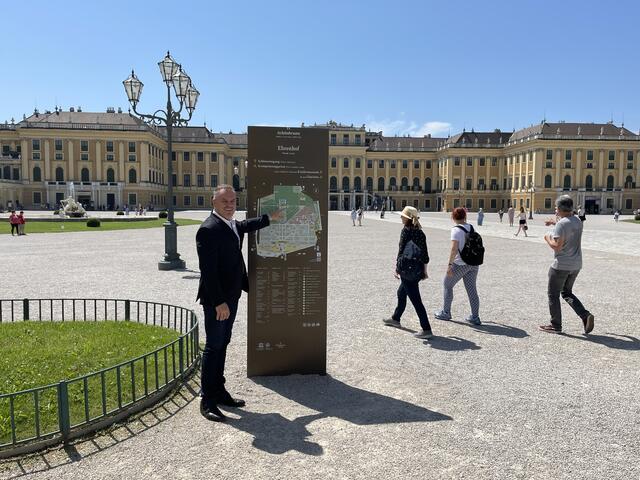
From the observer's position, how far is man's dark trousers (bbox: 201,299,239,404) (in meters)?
4.15

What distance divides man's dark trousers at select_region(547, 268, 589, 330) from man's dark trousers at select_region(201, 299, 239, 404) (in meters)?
4.63

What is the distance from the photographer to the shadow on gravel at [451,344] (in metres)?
6.08

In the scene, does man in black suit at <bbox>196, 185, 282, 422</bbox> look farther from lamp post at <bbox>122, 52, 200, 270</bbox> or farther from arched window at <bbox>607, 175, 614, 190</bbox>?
arched window at <bbox>607, 175, 614, 190</bbox>

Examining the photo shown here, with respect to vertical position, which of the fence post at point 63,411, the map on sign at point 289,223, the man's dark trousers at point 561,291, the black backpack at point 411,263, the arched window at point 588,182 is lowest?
the fence post at point 63,411

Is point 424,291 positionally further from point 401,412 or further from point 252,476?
point 252,476

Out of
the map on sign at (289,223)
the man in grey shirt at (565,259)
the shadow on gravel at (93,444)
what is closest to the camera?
the shadow on gravel at (93,444)

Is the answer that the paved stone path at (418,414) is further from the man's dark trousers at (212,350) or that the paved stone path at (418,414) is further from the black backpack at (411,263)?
the black backpack at (411,263)

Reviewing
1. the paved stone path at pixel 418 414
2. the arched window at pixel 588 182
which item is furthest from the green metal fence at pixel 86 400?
the arched window at pixel 588 182

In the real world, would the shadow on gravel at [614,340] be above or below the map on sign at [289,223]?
below

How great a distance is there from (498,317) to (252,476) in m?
5.49

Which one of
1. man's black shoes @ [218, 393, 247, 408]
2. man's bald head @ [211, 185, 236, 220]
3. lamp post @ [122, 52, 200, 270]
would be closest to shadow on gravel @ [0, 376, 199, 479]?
man's black shoes @ [218, 393, 247, 408]

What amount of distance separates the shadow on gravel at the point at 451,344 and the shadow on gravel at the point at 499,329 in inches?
25.0

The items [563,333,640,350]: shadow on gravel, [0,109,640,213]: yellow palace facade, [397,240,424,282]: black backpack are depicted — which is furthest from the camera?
[0,109,640,213]: yellow palace facade

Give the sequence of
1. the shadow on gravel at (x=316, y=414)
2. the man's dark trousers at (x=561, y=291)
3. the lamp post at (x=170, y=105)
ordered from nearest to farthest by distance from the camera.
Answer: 1. the shadow on gravel at (x=316, y=414)
2. the man's dark trousers at (x=561, y=291)
3. the lamp post at (x=170, y=105)
